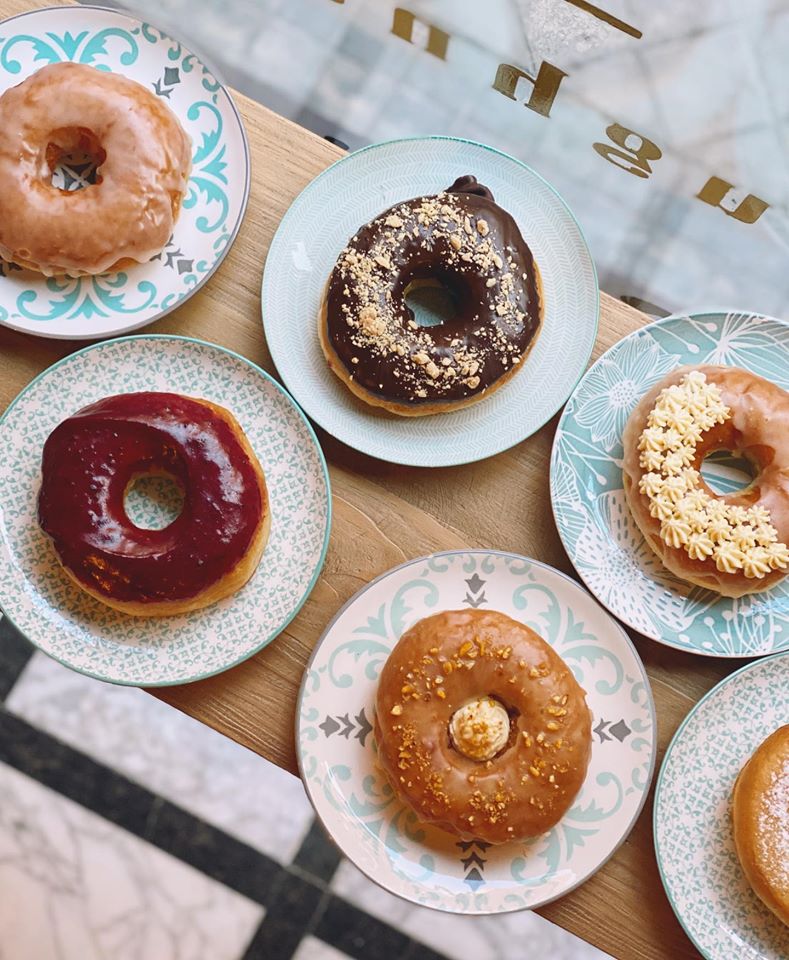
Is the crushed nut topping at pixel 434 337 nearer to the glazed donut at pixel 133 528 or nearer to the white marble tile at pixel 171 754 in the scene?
the glazed donut at pixel 133 528

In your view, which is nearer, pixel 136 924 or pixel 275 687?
pixel 275 687

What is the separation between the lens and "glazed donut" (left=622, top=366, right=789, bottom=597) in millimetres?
1629

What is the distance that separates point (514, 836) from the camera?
160 cm

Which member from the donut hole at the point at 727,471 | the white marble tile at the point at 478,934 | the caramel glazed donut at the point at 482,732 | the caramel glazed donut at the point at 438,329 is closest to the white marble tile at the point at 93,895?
the white marble tile at the point at 478,934

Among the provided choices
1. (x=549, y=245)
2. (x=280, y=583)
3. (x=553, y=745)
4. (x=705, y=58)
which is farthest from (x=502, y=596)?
(x=705, y=58)

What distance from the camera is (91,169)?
1.76m

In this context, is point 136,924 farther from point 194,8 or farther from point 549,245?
point 194,8

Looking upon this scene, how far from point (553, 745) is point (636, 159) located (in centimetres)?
137

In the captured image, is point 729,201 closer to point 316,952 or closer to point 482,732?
point 482,732

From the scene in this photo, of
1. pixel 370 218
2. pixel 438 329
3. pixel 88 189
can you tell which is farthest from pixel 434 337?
pixel 88 189

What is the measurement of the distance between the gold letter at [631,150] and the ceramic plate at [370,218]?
0.52 metres

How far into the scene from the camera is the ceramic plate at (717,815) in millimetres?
1667

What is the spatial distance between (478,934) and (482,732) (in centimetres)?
109

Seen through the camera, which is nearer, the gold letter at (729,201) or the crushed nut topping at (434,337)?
the crushed nut topping at (434,337)
